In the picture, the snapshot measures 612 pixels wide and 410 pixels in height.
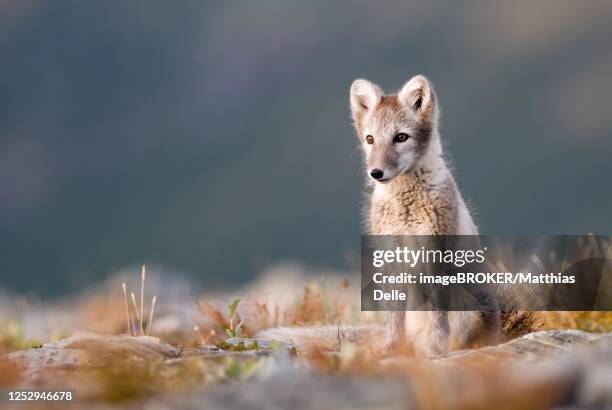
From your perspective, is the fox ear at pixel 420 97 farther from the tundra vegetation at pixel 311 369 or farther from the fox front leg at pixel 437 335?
the tundra vegetation at pixel 311 369

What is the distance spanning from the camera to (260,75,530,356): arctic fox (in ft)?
23.2

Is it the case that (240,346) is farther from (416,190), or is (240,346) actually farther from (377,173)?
(416,190)

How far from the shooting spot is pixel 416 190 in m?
7.33

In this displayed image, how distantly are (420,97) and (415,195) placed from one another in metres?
0.93

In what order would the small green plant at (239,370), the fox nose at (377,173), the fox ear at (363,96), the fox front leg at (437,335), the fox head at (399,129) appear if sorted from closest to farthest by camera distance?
the small green plant at (239,370), the fox front leg at (437,335), the fox nose at (377,173), the fox head at (399,129), the fox ear at (363,96)

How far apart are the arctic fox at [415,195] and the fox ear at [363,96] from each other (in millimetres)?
27

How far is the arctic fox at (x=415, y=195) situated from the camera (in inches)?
278

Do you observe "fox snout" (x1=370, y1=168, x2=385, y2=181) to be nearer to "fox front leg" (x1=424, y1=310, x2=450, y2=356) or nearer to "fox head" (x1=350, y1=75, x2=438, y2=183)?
"fox head" (x1=350, y1=75, x2=438, y2=183)

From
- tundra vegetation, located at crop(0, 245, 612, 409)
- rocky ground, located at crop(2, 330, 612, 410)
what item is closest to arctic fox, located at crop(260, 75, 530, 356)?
tundra vegetation, located at crop(0, 245, 612, 409)

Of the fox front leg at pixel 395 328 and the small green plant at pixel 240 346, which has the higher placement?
the fox front leg at pixel 395 328

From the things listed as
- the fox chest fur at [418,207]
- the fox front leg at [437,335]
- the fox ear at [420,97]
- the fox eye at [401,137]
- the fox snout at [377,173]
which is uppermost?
the fox ear at [420,97]

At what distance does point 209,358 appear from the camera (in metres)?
5.37

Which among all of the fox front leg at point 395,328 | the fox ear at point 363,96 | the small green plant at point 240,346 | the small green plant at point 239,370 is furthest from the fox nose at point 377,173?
the small green plant at point 239,370

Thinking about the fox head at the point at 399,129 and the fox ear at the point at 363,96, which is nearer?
the fox head at the point at 399,129
